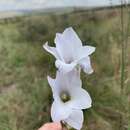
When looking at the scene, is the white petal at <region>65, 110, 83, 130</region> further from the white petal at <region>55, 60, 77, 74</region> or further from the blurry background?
the blurry background

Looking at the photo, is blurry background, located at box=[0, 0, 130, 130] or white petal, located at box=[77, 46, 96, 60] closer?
white petal, located at box=[77, 46, 96, 60]

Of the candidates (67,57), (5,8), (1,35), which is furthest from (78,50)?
(5,8)

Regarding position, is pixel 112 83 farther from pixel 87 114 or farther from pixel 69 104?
pixel 69 104

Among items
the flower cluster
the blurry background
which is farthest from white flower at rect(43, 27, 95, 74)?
the blurry background

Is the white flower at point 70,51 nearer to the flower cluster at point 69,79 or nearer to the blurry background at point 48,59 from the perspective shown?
the flower cluster at point 69,79

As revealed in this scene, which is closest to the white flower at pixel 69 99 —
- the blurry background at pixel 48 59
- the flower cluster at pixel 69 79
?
the flower cluster at pixel 69 79

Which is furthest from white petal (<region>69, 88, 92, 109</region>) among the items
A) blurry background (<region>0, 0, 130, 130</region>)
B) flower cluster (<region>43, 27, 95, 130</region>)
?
blurry background (<region>0, 0, 130, 130</region>)

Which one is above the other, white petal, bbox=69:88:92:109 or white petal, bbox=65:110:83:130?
white petal, bbox=69:88:92:109

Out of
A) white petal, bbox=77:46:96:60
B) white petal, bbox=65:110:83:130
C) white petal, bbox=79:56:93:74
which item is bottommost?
white petal, bbox=65:110:83:130
